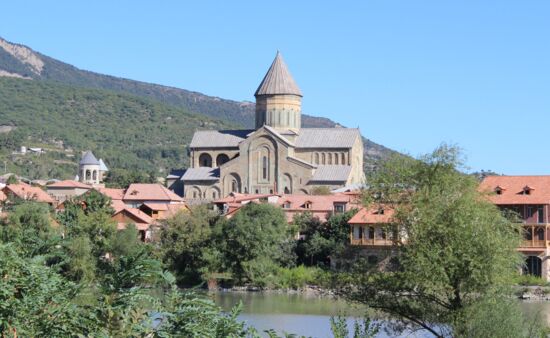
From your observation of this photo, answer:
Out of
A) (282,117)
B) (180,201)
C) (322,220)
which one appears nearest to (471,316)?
(322,220)

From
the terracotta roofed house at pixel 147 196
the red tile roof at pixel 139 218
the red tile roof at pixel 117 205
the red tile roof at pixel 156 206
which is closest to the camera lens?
the red tile roof at pixel 139 218

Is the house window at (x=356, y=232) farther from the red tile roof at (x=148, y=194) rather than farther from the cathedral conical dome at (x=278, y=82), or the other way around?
the cathedral conical dome at (x=278, y=82)

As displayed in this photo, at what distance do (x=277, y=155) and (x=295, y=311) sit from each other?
4232 cm

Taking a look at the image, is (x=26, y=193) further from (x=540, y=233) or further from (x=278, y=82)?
(x=540, y=233)

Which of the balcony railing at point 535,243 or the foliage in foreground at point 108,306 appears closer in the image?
the foliage in foreground at point 108,306

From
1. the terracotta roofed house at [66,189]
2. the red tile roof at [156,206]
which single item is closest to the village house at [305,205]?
the red tile roof at [156,206]

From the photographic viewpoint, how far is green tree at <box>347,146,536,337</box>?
24.6 meters

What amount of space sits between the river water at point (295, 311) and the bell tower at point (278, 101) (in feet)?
126

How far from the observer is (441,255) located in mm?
25000

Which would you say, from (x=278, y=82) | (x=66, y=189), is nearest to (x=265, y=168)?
(x=278, y=82)

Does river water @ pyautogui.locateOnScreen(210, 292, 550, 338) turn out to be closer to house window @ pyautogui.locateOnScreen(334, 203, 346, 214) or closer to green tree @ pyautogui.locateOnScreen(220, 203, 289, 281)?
green tree @ pyautogui.locateOnScreen(220, 203, 289, 281)

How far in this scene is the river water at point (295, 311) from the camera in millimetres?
34188

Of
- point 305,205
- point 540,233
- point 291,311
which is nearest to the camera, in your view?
point 291,311

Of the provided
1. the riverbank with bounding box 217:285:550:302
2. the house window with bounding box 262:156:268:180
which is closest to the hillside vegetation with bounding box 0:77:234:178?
the house window with bounding box 262:156:268:180
